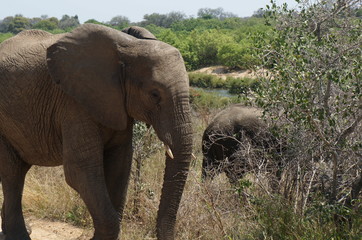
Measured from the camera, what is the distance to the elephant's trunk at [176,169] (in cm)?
411

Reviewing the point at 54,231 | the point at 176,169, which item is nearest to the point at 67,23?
the point at 54,231

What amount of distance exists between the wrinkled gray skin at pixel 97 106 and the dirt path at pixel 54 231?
1.10 m

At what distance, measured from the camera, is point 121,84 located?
14.4 feet

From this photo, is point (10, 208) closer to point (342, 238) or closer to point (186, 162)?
point (186, 162)

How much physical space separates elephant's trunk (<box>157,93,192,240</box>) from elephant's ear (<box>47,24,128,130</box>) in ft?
1.65

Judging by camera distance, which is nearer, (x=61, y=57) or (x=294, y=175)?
(x=61, y=57)

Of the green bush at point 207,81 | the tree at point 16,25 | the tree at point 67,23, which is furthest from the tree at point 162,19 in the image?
the green bush at point 207,81

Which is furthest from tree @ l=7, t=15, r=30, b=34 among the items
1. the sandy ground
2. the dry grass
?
the sandy ground

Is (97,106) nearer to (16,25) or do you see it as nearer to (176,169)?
(176,169)

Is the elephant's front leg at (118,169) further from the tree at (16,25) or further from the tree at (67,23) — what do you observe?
the tree at (16,25)

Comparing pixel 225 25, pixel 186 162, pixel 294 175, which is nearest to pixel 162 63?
pixel 186 162

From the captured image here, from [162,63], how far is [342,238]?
194 cm

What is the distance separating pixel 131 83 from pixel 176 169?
28.4 inches

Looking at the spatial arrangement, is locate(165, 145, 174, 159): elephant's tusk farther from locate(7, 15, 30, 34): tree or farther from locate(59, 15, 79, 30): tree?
locate(7, 15, 30, 34): tree
